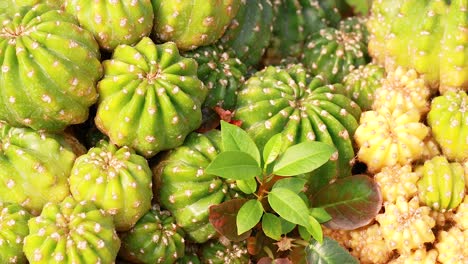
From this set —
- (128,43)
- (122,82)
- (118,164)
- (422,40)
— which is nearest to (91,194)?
(118,164)

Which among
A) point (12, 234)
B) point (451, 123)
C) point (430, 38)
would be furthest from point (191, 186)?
point (430, 38)

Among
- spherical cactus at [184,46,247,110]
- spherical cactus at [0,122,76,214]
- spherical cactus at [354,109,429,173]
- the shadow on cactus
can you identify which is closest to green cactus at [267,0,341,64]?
spherical cactus at [184,46,247,110]

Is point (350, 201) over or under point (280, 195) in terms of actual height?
under

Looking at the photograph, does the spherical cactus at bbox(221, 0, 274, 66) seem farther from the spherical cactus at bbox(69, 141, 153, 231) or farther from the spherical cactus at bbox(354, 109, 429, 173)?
the spherical cactus at bbox(69, 141, 153, 231)

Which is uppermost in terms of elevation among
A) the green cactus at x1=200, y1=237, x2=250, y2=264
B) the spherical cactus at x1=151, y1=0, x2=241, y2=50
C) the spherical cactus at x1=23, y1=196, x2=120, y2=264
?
the spherical cactus at x1=151, y1=0, x2=241, y2=50

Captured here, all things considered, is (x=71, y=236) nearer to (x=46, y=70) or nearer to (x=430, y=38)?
(x=46, y=70)

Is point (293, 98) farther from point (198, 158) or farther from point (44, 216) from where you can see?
point (44, 216)
